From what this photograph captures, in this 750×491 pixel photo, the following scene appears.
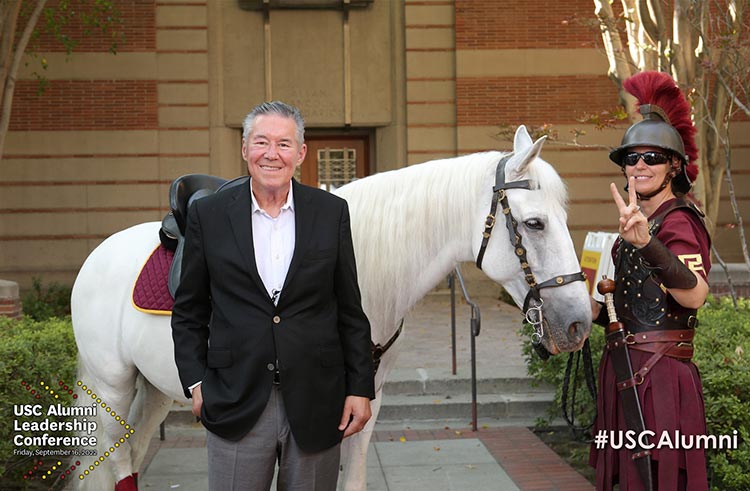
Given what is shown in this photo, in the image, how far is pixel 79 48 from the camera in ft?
44.0

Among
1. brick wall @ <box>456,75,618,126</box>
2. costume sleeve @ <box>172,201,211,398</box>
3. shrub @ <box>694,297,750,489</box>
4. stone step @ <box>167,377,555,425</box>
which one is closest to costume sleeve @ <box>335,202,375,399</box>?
costume sleeve @ <box>172,201,211,398</box>

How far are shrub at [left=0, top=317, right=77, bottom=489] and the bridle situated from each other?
301 cm

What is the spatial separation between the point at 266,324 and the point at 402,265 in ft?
3.37

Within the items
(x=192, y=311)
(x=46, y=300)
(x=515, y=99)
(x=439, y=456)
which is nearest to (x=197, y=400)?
(x=192, y=311)

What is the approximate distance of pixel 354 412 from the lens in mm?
2650

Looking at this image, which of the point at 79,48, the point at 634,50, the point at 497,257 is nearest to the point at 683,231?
the point at 497,257

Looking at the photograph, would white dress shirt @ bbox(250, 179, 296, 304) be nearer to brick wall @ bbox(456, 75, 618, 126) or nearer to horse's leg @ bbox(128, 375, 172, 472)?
horse's leg @ bbox(128, 375, 172, 472)

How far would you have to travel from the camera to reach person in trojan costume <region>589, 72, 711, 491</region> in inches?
115

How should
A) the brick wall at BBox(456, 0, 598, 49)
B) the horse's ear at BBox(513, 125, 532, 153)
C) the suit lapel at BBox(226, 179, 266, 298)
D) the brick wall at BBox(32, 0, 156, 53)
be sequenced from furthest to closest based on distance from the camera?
the brick wall at BBox(456, 0, 598, 49) → the brick wall at BBox(32, 0, 156, 53) → the horse's ear at BBox(513, 125, 532, 153) → the suit lapel at BBox(226, 179, 266, 298)

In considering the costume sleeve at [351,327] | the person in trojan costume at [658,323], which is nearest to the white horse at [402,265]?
the person in trojan costume at [658,323]

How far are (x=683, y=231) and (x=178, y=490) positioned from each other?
3899mm

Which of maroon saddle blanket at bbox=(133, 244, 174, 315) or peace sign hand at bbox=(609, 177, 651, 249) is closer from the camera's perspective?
peace sign hand at bbox=(609, 177, 651, 249)

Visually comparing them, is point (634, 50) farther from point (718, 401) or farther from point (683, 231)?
point (683, 231)

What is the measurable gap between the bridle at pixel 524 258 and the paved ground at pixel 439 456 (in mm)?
2556
